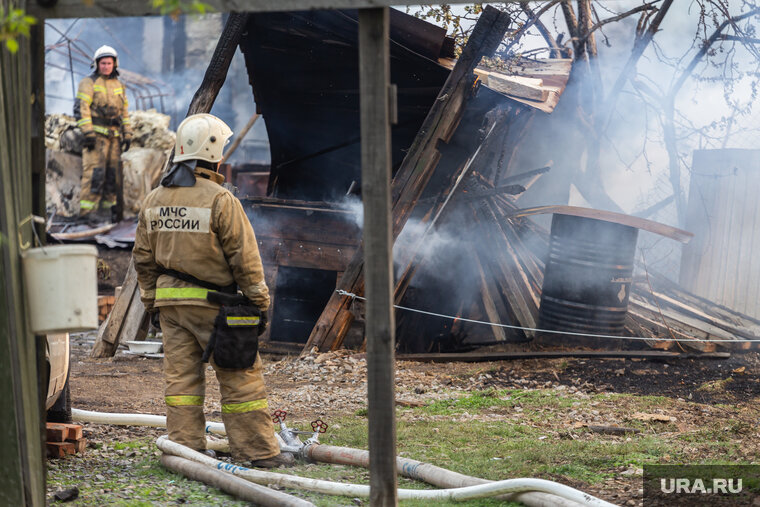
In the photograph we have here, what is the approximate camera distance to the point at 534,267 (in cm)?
952

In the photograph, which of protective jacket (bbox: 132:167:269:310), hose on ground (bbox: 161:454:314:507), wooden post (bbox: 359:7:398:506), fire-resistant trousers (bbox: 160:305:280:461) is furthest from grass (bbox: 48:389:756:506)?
protective jacket (bbox: 132:167:269:310)

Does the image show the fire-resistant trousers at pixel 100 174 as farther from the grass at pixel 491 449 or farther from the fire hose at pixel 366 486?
the grass at pixel 491 449

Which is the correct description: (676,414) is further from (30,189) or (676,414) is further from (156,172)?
(156,172)

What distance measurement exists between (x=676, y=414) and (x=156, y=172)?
11775 mm

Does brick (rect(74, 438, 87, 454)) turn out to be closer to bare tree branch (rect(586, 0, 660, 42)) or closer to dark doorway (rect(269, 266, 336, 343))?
dark doorway (rect(269, 266, 336, 343))

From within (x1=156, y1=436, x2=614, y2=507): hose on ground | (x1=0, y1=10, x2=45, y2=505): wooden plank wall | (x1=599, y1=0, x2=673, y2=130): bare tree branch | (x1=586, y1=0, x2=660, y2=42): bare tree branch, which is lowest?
(x1=156, y1=436, x2=614, y2=507): hose on ground

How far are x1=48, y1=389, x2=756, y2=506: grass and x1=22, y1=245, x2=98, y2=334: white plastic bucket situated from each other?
1.34 meters

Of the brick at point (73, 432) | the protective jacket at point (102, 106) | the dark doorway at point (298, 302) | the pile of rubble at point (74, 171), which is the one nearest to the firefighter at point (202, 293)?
the brick at point (73, 432)

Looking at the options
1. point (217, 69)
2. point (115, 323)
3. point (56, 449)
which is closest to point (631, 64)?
point (217, 69)

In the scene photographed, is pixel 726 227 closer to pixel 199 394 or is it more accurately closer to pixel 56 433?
pixel 199 394

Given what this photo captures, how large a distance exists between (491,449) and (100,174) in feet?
33.3

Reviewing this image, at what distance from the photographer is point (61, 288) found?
10.2 ft

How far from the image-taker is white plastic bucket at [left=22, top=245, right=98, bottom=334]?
3.10m

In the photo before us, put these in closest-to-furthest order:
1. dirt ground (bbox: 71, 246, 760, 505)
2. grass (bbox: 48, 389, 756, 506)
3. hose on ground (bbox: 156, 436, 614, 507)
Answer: hose on ground (bbox: 156, 436, 614, 507) → grass (bbox: 48, 389, 756, 506) → dirt ground (bbox: 71, 246, 760, 505)
